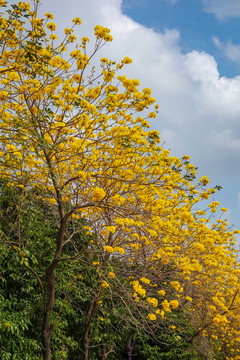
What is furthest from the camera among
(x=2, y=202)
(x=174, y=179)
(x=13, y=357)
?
(x=2, y=202)

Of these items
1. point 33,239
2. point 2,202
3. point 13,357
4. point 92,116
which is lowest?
point 13,357

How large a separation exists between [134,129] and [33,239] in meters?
3.32

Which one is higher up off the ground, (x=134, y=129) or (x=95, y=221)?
(x=134, y=129)

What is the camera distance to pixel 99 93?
13.2 feet

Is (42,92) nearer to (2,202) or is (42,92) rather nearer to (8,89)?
(8,89)

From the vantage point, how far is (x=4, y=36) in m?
3.23

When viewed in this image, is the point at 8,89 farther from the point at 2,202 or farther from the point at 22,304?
the point at 22,304

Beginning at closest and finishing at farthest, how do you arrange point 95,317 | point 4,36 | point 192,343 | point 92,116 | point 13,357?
point 4,36 < point 92,116 < point 13,357 < point 95,317 < point 192,343

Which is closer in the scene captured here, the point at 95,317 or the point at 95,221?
the point at 95,221

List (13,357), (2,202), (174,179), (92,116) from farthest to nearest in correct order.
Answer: (2,202) → (174,179) → (13,357) → (92,116)

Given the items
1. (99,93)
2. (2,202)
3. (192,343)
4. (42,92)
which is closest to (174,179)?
(99,93)

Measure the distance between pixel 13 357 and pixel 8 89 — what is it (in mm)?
3596

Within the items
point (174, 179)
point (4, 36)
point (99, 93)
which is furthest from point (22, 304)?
point (4, 36)

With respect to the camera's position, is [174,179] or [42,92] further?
[174,179]
